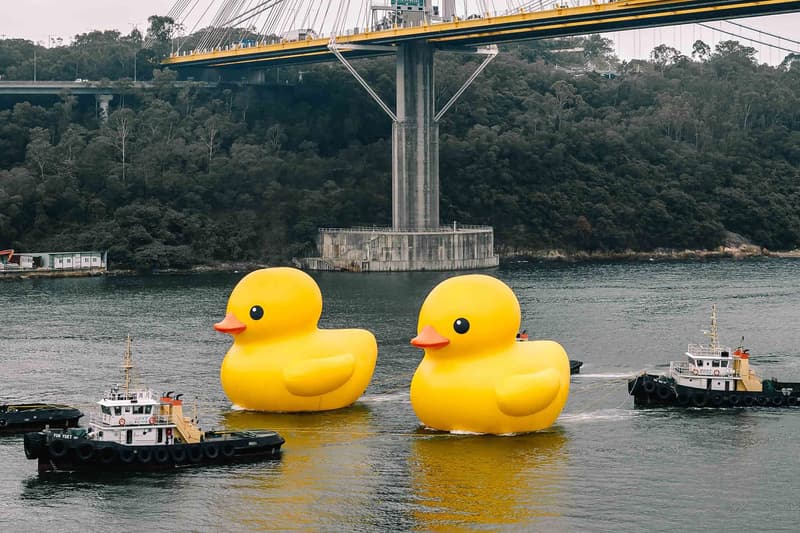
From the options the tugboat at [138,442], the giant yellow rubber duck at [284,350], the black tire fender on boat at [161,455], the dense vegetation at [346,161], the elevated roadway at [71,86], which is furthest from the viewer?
the elevated roadway at [71,86]

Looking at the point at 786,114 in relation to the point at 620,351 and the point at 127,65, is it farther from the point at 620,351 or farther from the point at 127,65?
the point at 620,351

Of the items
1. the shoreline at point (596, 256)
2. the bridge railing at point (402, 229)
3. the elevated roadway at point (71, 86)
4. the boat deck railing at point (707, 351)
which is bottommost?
the boat deck railing at point (707, 351)

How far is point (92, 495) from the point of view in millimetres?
33656

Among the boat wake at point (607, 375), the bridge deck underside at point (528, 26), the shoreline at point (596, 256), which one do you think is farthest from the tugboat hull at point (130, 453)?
the shoreline at point (596, 256)

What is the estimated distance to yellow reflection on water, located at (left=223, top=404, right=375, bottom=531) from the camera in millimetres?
31797

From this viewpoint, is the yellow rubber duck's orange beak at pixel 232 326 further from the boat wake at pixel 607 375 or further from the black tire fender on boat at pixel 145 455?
the boat wake at pixel 607 375

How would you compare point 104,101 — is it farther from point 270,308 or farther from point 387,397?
point 270,308

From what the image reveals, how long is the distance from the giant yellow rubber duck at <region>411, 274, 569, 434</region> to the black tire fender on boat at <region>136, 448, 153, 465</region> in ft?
23.4

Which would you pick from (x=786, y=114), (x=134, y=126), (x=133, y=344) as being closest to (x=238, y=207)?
(x=134, y=126)

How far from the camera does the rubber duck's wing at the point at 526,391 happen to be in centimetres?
3709

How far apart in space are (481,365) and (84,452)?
10.0 m

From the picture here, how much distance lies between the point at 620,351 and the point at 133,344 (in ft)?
60.8

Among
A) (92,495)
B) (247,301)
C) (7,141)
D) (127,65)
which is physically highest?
(127,65)

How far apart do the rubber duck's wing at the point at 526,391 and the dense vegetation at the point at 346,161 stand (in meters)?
56.9
